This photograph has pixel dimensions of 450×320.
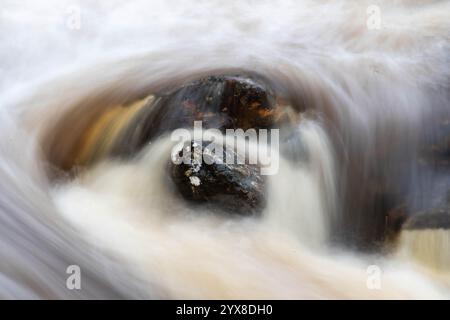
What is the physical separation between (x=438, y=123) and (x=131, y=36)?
13.9 feet

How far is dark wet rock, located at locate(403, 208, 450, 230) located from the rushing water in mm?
63

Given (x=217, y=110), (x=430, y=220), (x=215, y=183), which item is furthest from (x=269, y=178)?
(x=430, y=220)

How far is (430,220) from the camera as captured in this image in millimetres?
4195

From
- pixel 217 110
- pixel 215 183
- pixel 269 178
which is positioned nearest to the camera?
pixel 215 183

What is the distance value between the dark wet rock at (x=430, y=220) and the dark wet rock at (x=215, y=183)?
134 centimetres

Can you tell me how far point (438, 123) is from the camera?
15.8 feet

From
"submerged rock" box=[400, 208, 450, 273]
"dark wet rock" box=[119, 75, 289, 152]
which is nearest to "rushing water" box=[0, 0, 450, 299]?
"submerged rock" box=[400, 208, 450, 273]

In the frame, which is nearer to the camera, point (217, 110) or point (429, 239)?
point (429, 239)

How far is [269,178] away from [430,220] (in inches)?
57.4

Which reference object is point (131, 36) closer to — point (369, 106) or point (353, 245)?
point (369, 106)

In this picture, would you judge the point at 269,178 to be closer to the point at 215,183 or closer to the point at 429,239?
the point at 215,183

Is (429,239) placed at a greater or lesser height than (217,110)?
lesser

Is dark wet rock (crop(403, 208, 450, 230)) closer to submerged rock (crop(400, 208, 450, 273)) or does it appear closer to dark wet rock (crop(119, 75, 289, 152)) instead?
submerged rock (crop(400, 208, 450, 273))
